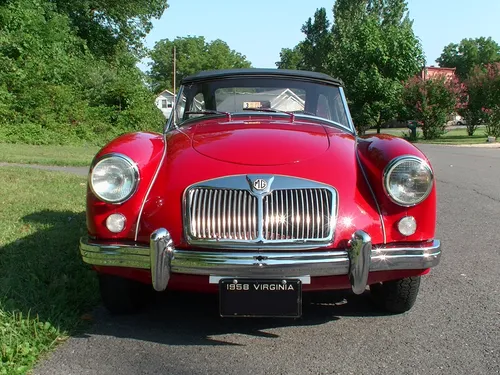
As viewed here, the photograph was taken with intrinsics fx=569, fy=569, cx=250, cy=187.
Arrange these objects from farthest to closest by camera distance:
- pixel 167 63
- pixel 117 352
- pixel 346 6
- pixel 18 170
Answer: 1. pixel 167 63
2. pixel 346 6
3. pixel 18 170
4. pixel 117 352

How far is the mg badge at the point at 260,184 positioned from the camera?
2.99 meters

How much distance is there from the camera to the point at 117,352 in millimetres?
2957

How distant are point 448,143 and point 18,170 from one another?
21.2 m

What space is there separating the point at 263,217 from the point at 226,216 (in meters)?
0.19

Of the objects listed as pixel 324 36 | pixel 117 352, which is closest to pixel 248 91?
pixel 117 352

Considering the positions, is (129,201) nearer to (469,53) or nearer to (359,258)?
(359,258)

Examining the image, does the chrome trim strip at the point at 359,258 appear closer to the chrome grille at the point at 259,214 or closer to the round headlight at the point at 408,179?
the chrome grille at the point at 259,214

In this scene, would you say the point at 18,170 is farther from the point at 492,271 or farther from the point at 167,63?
the point at 167,63

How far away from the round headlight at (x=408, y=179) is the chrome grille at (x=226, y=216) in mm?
773

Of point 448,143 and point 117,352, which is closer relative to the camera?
point 117,352

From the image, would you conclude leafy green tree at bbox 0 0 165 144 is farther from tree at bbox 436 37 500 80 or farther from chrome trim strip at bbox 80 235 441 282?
tree at bbox 436 37 500 80

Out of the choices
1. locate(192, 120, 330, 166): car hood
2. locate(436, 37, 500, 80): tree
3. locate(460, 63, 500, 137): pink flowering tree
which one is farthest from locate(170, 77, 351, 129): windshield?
locate(436, 37, 500, 80): tree

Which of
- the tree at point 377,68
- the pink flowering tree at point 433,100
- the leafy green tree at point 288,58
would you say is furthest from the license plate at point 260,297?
the leafy green tree at point 288,58

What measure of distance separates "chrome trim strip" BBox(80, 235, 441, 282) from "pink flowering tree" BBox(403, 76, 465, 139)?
27.9m
